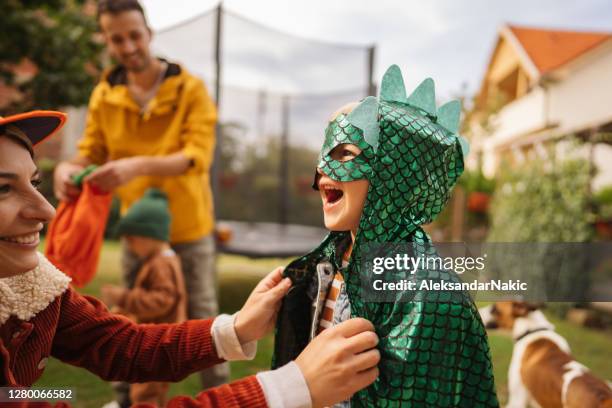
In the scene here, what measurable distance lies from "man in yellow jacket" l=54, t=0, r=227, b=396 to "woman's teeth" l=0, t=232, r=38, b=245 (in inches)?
36.6

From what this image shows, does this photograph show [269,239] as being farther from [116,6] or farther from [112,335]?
[112,335]

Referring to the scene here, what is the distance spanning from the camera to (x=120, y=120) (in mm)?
2150

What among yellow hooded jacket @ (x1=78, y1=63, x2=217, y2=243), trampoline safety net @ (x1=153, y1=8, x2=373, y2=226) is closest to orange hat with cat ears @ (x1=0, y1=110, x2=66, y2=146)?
yellow hooded jacket @ (x1=78, y1=63, x2=217, y2=243)

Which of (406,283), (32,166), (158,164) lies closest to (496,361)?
(406,283)

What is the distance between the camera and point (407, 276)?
1.04 metres

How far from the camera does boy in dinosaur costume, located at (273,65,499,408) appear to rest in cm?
97

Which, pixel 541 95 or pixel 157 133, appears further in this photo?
pixel 541 95

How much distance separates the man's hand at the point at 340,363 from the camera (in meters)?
0.91

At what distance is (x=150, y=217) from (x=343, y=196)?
Result: 3.95 ft

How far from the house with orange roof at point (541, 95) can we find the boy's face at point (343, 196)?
4.75 meters

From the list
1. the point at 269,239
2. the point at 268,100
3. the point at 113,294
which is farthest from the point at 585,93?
the point at 113,294

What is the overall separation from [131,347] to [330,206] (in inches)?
23.2

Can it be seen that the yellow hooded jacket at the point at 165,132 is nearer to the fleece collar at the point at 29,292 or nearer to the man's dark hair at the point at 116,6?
the man's dark hair at the point at 116,6

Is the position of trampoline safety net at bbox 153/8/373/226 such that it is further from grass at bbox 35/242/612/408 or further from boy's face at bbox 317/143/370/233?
boy's face at bbox 317/143/370/233
